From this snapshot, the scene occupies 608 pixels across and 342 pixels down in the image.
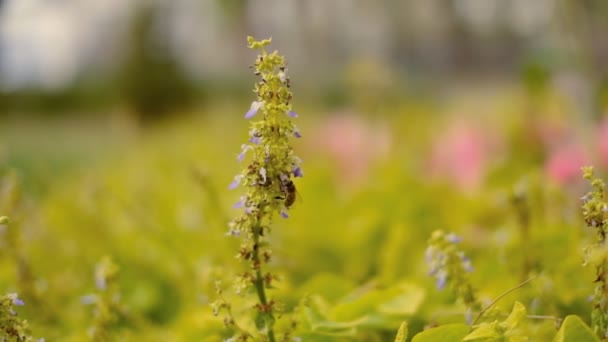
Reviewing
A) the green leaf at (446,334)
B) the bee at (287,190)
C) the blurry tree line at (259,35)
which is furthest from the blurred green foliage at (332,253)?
the blurry tree line at (259,35)

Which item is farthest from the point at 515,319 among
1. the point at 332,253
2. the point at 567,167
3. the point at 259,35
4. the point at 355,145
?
the point at 259,35

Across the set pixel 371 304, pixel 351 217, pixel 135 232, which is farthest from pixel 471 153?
pixel 371 304

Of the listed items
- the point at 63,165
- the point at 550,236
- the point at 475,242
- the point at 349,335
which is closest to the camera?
the point at 349,335

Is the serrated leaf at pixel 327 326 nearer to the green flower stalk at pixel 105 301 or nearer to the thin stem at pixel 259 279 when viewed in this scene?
the thin stem at pixel 259 279

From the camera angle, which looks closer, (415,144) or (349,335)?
(349,335)

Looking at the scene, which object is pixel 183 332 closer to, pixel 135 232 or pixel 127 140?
pixel 135 232

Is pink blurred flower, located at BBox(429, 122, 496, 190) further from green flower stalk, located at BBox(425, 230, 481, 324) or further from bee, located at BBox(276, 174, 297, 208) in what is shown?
bee, located at BBox(276, 174, 297, 208)

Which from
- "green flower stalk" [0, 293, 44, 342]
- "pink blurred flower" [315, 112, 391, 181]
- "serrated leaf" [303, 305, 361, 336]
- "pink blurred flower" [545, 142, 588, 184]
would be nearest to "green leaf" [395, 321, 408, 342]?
"serrated leaf" [303, 305, 361, 336]
